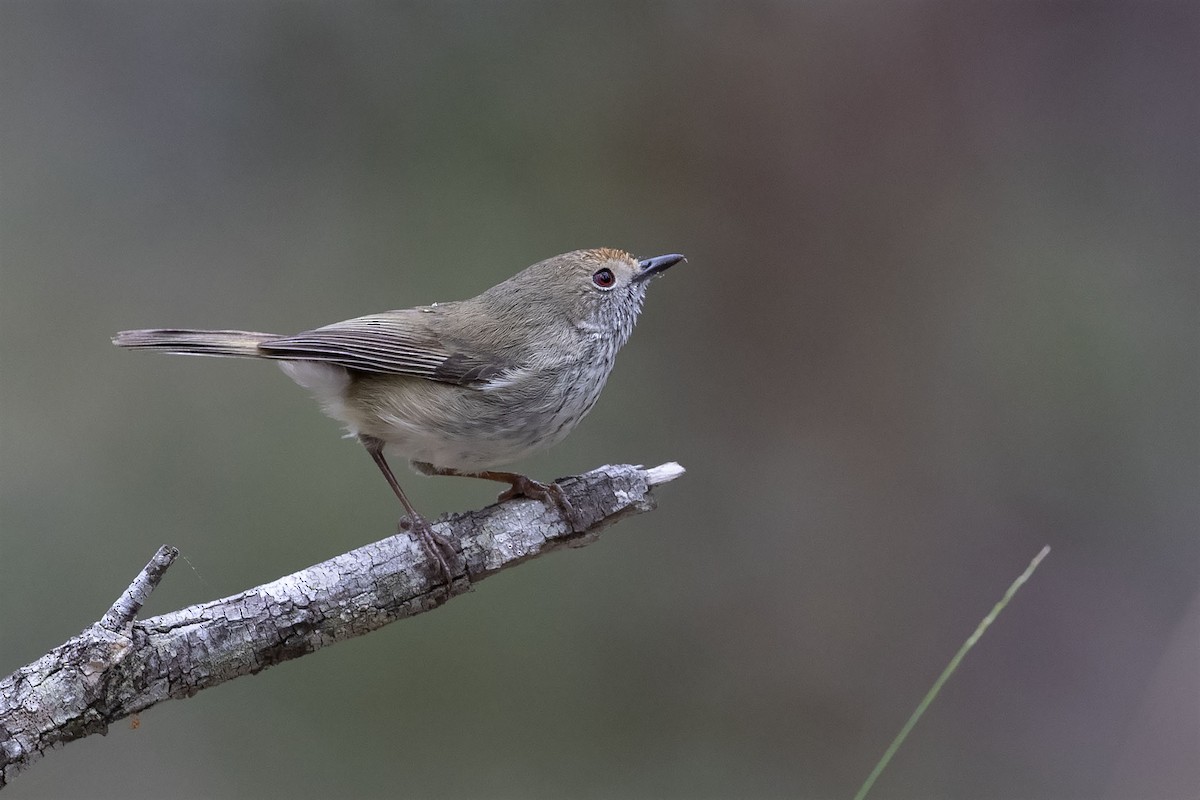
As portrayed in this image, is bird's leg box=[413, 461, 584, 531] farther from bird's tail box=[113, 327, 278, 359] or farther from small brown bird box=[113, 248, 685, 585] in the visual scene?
bird's tail box=[113, 327, 278, 359]

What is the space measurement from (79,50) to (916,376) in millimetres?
5890

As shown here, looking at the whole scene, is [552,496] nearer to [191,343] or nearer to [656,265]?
[656,265]

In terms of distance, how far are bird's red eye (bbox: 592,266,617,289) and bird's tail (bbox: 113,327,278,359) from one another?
139 cm

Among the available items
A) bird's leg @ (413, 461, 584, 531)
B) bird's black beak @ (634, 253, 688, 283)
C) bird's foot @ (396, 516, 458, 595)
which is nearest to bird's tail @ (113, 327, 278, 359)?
bird's leg @ (413, 461, 584, 531)

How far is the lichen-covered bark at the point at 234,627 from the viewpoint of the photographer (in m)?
2.45

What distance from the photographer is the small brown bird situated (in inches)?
141

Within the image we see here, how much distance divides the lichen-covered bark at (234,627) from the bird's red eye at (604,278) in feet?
3.84

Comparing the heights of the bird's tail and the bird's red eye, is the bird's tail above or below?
above

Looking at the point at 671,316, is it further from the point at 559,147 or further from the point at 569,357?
the point at 569,357

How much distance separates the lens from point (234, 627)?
2.66 metres

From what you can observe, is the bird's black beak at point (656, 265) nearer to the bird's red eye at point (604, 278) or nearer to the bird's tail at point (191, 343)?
the bird's red eye at point (604, 278)

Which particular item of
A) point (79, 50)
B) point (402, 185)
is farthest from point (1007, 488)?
point (79, 50)

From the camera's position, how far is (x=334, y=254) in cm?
627

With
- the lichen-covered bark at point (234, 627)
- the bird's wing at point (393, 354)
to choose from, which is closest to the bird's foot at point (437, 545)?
the lichen-covered bark at point (234, 627)
